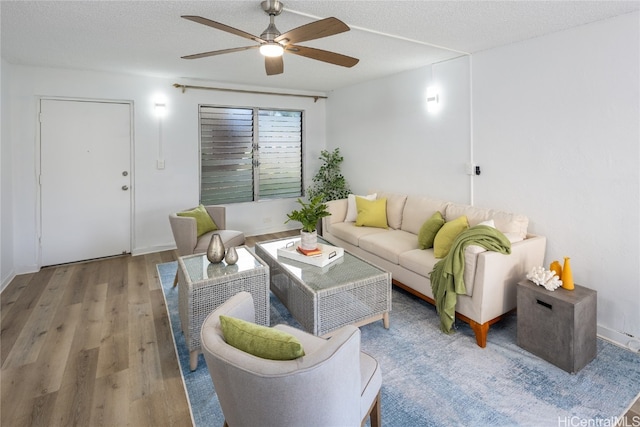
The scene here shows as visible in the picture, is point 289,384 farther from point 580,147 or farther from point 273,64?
point 580,147

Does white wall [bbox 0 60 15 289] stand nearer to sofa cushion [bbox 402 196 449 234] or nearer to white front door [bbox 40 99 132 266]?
white front door [bbox 40 99 132 266]

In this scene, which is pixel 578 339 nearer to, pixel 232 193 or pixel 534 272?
pixel 534 272

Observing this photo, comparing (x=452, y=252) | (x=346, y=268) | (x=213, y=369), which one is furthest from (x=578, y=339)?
(x=213, y=369)

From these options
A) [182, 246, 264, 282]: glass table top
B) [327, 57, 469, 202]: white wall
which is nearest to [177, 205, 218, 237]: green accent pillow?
[182, 246, 264, 282]: glass table top

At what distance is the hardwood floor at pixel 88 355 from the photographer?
5.96 feet

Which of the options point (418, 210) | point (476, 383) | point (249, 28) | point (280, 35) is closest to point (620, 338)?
point (476, 383)

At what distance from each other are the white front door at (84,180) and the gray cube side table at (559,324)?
451cm

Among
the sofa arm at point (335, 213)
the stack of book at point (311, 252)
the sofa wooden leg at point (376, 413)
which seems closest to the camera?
the sofa wooden leg at point (376, 413)

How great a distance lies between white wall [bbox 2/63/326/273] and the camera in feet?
12.5

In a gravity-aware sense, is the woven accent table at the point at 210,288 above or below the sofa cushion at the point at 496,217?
below

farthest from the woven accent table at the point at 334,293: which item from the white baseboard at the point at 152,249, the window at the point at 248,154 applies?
the window at the point at 248,154

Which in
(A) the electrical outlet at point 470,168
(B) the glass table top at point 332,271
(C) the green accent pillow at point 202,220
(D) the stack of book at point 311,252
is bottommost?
(B) the glass table top at point 332,271

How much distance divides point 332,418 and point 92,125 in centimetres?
449

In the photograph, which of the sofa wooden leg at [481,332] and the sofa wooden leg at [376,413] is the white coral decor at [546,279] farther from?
the sofa wooden leg at [376,413]
